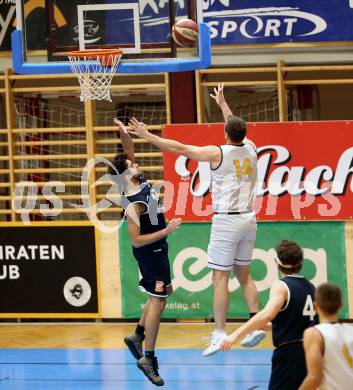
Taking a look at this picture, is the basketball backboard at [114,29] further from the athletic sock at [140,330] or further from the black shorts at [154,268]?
the athletic sock at [140,330]

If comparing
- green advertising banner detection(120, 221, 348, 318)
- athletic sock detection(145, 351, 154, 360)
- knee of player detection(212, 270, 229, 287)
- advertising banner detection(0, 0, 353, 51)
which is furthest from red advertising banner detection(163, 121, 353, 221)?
athletic sock detection(145, 351, 154, 360)

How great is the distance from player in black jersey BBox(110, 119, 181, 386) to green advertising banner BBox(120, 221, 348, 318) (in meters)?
3.08

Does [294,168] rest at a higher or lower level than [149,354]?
higher

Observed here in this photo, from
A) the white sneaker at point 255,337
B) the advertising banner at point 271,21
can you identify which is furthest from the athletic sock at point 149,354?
the advertising banner at point 271,21

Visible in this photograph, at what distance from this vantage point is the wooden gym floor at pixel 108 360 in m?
10.7

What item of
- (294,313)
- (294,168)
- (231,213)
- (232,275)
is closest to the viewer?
(294,313)

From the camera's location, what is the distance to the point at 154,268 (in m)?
10.5

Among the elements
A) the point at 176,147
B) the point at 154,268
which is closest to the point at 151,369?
the point at 154,268

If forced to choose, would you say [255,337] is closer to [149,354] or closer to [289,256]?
[289,256]

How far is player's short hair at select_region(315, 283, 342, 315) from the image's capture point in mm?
6352

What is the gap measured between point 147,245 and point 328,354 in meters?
4.27

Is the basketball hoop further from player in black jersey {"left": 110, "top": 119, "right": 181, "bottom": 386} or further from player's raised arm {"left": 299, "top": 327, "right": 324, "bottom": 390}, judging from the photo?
player's raised arm {"left": 299, "top": 327, "right": 324, "bottom": 390}

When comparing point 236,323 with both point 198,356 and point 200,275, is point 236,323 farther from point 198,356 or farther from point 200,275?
point 198,356

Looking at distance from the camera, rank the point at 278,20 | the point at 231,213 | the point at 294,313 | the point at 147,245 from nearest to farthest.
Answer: the point at 294,313
the point at 231,213
the point at 147,245
the point at 278,20
